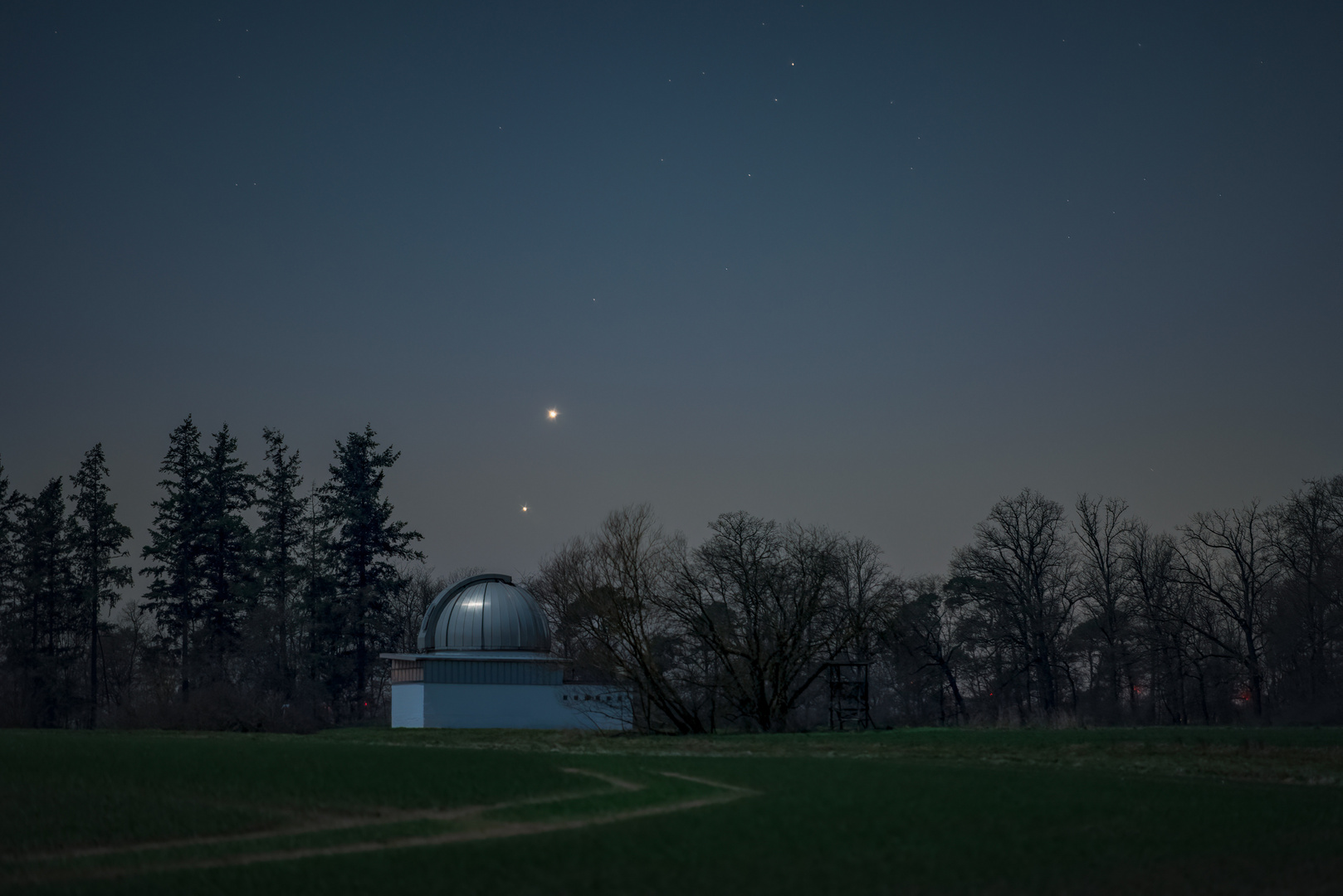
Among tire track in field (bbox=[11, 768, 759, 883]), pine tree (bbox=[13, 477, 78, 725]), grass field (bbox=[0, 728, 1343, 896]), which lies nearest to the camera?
grass field (bbox=[0, 728, 1343, 896])

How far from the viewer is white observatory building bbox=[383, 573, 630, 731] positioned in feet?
147

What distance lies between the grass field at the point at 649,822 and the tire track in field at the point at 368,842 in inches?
1.9

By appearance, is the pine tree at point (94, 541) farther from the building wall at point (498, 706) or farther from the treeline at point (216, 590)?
the building wall at point (498, 706)

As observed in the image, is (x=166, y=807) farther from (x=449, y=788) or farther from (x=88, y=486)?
(x=88, y=486)

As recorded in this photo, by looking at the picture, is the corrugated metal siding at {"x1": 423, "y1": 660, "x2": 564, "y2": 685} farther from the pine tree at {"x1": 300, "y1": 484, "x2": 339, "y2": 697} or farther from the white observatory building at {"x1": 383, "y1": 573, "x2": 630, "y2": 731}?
the pine tree at {"x1": 300, "y1": 484, "x2": 339, "y2": 697}

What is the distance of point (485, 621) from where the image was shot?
47875 millimetres

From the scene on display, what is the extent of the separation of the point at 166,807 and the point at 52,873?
2.96 metres

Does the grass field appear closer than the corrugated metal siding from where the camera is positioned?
Yes

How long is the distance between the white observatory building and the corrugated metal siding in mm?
36

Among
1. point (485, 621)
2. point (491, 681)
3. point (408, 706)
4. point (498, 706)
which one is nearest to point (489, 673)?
point (491, 681)

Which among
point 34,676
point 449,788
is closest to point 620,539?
point 449,788

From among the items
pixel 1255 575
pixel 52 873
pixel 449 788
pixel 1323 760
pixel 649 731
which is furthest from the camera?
pixel 1255 575

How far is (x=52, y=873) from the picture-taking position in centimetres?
958

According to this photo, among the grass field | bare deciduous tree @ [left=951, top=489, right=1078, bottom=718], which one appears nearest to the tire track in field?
the grass field
